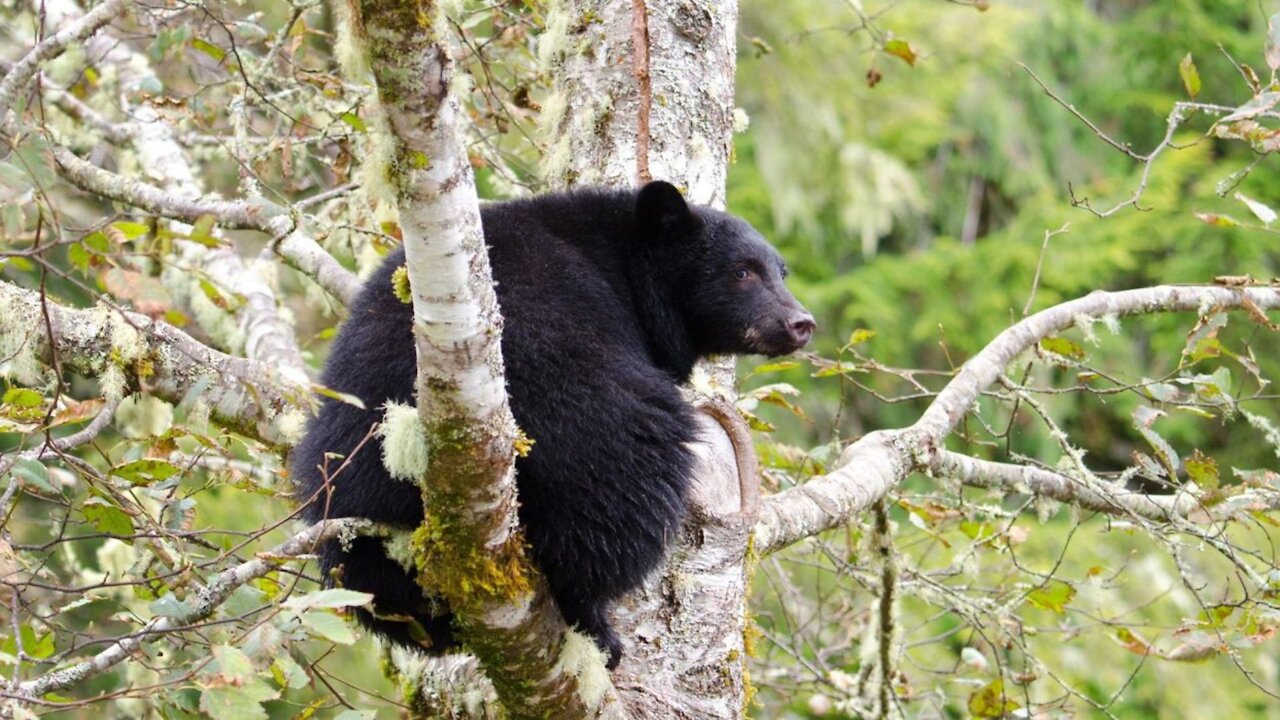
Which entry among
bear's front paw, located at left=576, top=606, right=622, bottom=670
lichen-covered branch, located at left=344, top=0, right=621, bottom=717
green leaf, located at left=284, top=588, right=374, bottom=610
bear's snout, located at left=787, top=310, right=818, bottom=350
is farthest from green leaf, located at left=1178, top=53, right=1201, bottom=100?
green leaf, located at left=284, top=588, right=374, bottom=610

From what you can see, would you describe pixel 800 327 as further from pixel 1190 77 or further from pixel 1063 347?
pixel 1190 77

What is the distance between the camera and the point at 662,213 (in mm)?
3773

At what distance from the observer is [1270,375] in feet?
42.2

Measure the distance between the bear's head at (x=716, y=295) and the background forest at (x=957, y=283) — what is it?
31cm

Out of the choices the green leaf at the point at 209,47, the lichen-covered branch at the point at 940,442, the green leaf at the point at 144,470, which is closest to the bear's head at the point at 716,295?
the lichen-covered branch at the point at 940,442

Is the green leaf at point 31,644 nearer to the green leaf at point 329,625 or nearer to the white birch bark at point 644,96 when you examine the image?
the green leaf at point 329,625

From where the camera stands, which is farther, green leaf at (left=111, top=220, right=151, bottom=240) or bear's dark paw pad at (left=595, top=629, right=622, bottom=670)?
bear's dark paw pad at (left=595, top=629, right=622, bottom=670)

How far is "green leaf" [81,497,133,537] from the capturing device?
2570mm

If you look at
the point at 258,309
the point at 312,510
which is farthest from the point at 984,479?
the point at 258,309

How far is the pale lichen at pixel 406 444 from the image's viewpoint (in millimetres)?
2248

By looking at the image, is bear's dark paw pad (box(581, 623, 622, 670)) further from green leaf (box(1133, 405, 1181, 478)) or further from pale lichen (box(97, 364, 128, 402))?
green leaf (box(1133, 405, 1181, 478))

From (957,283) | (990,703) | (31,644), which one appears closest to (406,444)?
(31,644)

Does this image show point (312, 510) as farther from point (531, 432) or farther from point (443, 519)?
point (443, 519)

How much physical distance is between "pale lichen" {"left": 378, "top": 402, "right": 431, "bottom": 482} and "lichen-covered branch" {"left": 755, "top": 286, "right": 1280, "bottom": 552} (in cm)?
126
